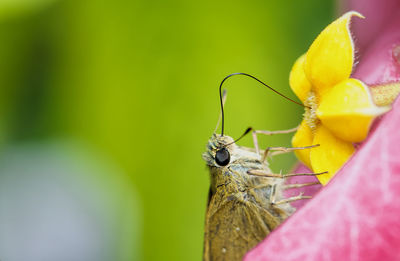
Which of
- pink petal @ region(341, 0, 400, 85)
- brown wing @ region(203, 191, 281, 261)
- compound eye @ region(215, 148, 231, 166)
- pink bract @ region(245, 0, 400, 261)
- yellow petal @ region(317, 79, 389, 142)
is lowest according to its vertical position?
brown wing @ region(203, 191, 281, 261)

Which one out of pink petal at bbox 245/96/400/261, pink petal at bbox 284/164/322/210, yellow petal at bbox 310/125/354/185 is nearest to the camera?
pink petal at bbox 245/96/400/261

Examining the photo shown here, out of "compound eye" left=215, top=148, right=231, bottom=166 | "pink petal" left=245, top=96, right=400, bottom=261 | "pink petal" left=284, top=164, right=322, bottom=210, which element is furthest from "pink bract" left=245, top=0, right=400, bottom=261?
"compound eye" left=215, top=148, right=231, bottom=166

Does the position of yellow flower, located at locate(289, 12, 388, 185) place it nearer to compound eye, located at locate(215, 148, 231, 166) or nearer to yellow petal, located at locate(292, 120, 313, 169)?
yellow petal, located at locate(292, 120, 313, 169)

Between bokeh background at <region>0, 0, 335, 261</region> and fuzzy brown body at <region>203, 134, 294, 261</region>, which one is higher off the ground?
bokeh background at <region>0, 0, 335, 261</region>

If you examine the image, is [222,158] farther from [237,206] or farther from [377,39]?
[377,39]

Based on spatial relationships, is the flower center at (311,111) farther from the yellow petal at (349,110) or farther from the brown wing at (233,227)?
the brown wing at (233,227)

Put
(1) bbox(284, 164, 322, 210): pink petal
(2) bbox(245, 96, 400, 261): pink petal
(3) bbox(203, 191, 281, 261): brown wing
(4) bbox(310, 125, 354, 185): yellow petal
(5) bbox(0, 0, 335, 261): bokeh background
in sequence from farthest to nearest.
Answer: (5) bbox(0, 0, 335, 261): bokeh background, (3) bbox(203, 191, 281, 261): brown wing, (1) bbox(284, 164, 322, 210): pink petal, (4) bbox(310, 125, 354, 185): yellow petal, (2) bbox(245, 96, 400, 261): pink petal

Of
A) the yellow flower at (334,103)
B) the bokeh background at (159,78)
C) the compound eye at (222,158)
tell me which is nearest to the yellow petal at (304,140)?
the yellow flower at (334,103)

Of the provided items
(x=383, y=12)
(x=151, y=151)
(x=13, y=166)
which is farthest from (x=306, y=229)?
(x=13, y=166)

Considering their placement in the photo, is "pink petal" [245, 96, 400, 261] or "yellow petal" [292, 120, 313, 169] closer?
"pink petal" [245, 96, 400, 261]
